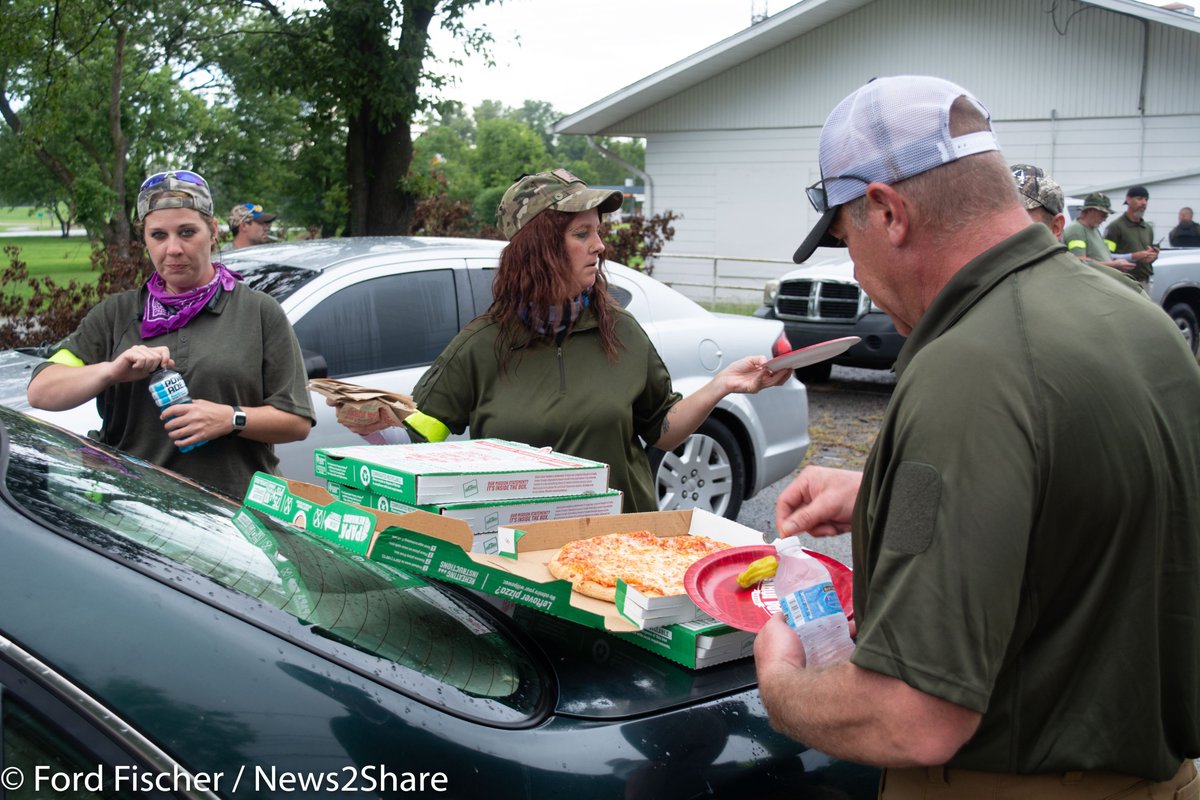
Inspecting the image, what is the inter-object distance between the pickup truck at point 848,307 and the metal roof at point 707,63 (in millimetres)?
10044

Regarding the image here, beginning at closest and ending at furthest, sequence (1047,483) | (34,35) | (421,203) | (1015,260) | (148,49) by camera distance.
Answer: (1047,483) < (1015,260) < (34,35) < (421,203) < (148,49)

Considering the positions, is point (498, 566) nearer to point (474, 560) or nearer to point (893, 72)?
point (474, 560)

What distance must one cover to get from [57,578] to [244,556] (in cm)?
52

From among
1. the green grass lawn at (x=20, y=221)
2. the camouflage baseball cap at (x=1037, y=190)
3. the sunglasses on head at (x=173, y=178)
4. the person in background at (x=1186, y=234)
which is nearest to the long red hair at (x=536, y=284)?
the sunglasses on head at (x=173, y=178)

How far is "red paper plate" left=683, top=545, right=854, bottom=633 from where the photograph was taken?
2123mm

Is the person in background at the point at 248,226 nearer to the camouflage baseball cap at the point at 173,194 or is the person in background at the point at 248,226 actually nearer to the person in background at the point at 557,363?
the camouflage baseball cap at the point at 173,194

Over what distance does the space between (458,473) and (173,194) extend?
5.18 ft

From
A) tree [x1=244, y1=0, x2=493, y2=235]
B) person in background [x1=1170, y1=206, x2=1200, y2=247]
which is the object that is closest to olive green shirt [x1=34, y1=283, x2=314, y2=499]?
tree [x1=244, y1=0, x2=493, y2=235]

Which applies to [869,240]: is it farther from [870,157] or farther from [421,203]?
[421,203]

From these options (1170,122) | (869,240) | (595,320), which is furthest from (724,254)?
(869,240)

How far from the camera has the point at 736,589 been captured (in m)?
2.26

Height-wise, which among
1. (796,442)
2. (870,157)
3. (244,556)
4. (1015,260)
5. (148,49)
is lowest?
(796,442)

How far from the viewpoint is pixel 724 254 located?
2520 cm

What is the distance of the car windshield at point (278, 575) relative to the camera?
179cm
